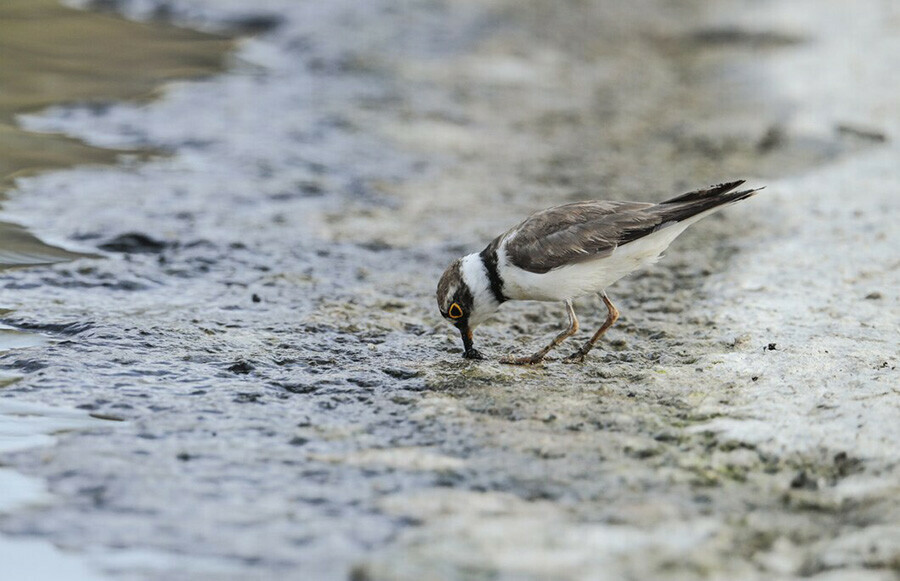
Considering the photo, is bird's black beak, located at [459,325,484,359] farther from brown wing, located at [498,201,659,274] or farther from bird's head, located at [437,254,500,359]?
brown wing, located at [498,201,659,274]

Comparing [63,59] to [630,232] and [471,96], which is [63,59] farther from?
[630,232]

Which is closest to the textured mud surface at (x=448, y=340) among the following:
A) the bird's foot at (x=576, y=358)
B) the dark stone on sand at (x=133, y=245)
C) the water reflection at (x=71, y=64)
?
the dark stone on sand at (x=133, y=245)

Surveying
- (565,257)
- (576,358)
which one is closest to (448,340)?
(576,358)

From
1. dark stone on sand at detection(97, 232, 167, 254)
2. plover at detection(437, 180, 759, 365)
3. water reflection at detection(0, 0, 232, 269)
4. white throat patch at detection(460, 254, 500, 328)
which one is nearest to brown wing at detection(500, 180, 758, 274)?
plover at detection(437, 180, 759, 365)

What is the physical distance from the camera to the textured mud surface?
455 centimetres

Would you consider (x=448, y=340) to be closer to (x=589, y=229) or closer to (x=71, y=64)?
(x=589, y=229)

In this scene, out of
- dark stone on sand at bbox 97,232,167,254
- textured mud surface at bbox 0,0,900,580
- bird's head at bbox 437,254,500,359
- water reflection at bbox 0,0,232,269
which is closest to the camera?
textured mud surface at bbox 0,0,900,580

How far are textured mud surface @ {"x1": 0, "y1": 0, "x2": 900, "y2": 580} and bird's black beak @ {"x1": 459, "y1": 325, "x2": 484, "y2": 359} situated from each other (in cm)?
10

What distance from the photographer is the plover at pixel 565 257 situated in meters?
6.40

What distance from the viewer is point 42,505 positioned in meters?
4.82

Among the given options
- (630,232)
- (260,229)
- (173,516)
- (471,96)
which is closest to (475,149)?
(471,96)

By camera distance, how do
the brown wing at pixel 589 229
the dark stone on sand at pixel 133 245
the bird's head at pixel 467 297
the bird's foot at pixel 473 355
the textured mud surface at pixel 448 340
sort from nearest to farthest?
the textured mud surface at pixel 448 340 < the brown wing at pixel 589 229 < the bird's head at pixel 467 297 < the bird's foot at pixel 473 355 < the dark stone on sand at pixel 133 245

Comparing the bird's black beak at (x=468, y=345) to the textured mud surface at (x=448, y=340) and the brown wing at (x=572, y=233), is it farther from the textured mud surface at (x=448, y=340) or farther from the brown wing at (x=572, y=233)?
the brown wing at (x=572, y=233)

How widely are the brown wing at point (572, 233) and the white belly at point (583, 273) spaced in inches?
1.8
